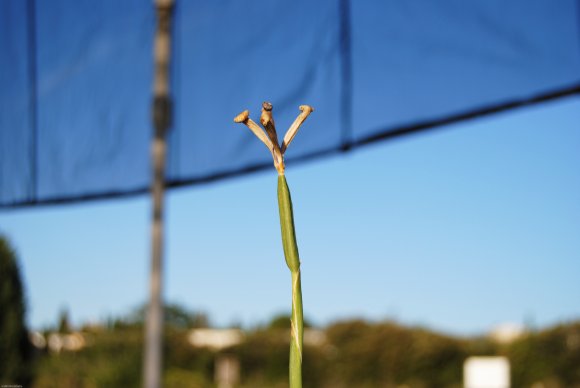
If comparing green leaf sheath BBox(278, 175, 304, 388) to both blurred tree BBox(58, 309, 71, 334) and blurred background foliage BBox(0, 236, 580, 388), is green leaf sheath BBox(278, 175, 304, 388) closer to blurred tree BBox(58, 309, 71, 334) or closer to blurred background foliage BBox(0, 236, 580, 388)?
blurred tree BBox(58, 309, 71, 334)

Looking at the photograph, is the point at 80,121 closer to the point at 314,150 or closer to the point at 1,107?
the point at 1,107

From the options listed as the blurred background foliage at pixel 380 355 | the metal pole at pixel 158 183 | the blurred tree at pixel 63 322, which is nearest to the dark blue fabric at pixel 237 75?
the metal pole at pixel 158 183

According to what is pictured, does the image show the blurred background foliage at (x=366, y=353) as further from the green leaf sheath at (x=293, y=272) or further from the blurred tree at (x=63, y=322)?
the green leaf sheath at (x=293, y=272)

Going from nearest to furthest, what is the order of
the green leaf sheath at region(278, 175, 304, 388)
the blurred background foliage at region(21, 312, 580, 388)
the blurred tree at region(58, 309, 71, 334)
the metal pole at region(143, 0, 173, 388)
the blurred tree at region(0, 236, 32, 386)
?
1. the green leaf sheath at region(278, 175, 304, 388)
2. the metal pole at region(143, 0, 173, 388)
3. the blurred tree at region(0, 236, 32, 386)
4. the blurred tree at region(58, 309, 71, 334)
5. the blurred background foliage at region(21, 312, 580, 388)

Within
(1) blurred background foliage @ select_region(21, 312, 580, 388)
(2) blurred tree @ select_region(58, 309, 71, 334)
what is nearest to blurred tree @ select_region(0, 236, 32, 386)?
(2) blurred tree @ select_region(58, 309, 71, 334)

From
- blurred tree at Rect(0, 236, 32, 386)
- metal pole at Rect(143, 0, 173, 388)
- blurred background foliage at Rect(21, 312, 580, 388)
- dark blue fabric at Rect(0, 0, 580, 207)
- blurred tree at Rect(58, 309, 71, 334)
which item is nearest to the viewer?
dark blue fabric at Rect(0, 0, 580, 207)

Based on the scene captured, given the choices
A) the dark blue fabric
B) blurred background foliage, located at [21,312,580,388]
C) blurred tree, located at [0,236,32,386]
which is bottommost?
blurred background foliage, located at [21,312,580,388]

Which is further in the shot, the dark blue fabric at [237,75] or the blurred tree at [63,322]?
the blurred tree at [63,322]
